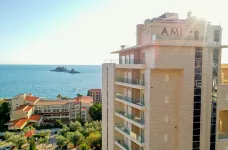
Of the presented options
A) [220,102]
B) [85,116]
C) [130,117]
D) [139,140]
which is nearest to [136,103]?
[130,117]

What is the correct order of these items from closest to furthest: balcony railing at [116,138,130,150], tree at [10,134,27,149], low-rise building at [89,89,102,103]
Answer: balcony railing at [116,138,130,150], tree at [10,134,27,149], low-rise building at [89,89,102,103]

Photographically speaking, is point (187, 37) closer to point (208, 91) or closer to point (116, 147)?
point (208, 91)

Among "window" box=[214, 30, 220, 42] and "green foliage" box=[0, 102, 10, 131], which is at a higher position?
"window" box=[214, 30, 220, 42]

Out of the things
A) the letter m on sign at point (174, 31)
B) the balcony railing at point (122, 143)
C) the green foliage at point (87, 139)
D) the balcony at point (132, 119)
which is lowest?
the green foliage at point (87, 139)

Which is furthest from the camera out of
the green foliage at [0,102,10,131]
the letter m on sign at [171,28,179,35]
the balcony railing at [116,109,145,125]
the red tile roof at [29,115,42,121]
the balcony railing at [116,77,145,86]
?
the red tile roof at [29,115,42,121]

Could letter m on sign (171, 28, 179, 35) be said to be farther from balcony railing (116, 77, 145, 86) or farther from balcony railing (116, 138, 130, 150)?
balcony railing (116, 138, 130, 150)

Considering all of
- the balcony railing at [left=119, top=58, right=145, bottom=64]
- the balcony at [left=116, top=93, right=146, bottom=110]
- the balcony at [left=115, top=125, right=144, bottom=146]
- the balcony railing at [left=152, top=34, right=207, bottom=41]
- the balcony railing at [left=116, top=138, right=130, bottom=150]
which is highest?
the balcony railing at [left=152, top=34, right=207, bottom=41]

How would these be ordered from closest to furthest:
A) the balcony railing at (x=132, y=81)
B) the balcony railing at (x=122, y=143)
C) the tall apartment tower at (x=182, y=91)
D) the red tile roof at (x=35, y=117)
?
the tall apartment tower at (x=182, y=91)
the balcony railing at (x=132, y=81)
the balcony railing at (x=122, y=143)
the red tile roof at (x=35, y=117)

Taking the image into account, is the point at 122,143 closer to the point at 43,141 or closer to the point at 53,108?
the point at 43,141

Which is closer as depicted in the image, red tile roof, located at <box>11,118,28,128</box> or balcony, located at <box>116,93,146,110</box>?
balcony, located at <box>116,93,146,110</box>

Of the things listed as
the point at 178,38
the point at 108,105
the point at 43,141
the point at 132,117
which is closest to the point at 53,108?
the point at 43,141

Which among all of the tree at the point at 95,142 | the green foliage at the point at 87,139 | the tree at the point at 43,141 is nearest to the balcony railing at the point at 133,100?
the green foliage at the point at 87,139

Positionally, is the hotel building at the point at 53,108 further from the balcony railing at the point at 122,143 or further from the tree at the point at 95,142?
the balcony railing at the point at 122,143

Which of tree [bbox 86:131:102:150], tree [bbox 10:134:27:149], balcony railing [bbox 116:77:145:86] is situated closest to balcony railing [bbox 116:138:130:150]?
balcony railing [bbox 116:77:145:86]
